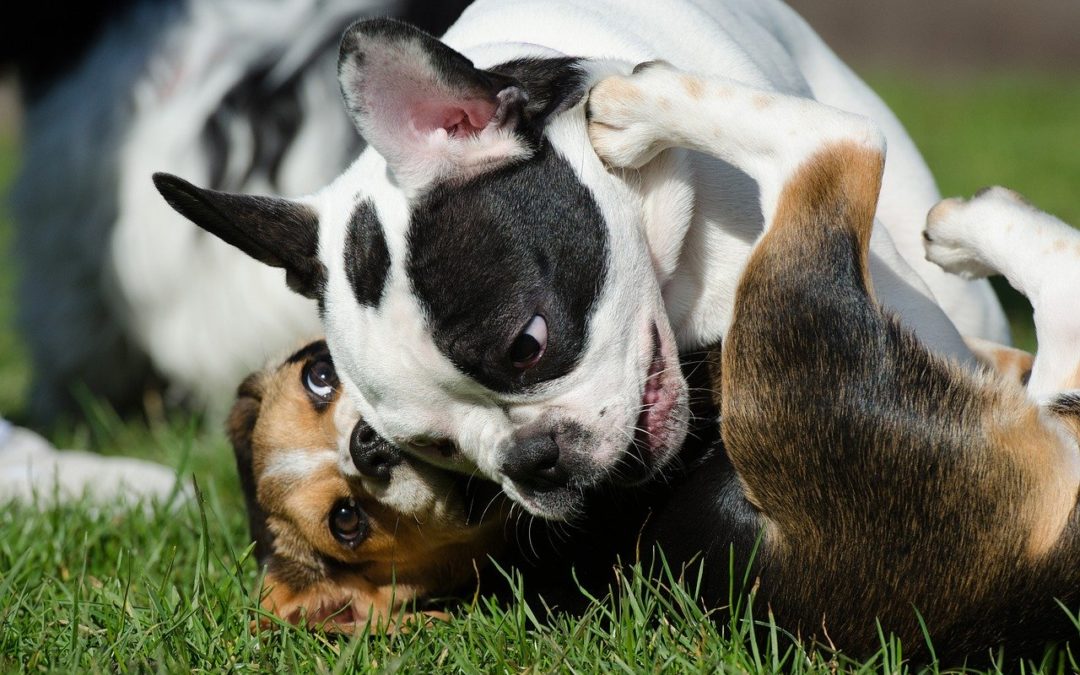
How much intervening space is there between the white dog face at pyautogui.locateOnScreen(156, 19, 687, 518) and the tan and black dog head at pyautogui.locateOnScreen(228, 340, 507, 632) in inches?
12.8

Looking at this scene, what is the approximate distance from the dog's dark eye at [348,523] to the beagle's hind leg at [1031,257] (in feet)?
5.18

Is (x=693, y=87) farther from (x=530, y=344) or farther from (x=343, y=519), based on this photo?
(x=343, y=519)

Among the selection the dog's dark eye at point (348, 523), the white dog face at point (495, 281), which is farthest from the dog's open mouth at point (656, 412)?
the dog's dark eye at point (348, 523)

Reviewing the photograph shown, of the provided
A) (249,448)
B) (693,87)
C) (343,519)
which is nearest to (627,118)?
(693,87)

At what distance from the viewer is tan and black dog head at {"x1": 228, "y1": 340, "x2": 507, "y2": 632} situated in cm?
312

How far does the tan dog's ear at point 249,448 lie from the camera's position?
347cm

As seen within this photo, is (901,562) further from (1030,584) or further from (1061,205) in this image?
(1061,205)

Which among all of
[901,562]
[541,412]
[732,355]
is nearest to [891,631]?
[901,562]

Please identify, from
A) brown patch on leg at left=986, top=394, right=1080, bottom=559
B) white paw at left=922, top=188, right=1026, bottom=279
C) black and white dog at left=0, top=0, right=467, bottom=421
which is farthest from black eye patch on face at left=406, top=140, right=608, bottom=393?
black and white dog at left=0, top=0, right=467, bottom=421

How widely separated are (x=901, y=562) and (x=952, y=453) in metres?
0.24

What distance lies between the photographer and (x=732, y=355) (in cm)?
281

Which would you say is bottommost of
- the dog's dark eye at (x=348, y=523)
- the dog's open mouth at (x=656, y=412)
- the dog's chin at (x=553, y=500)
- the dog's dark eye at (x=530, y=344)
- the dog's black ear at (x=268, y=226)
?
the dog's dark eye at (x=348, y=523)

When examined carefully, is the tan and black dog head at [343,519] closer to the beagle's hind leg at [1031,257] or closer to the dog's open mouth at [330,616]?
the dog's open mouth at [330,616]

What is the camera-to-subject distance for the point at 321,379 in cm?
336
